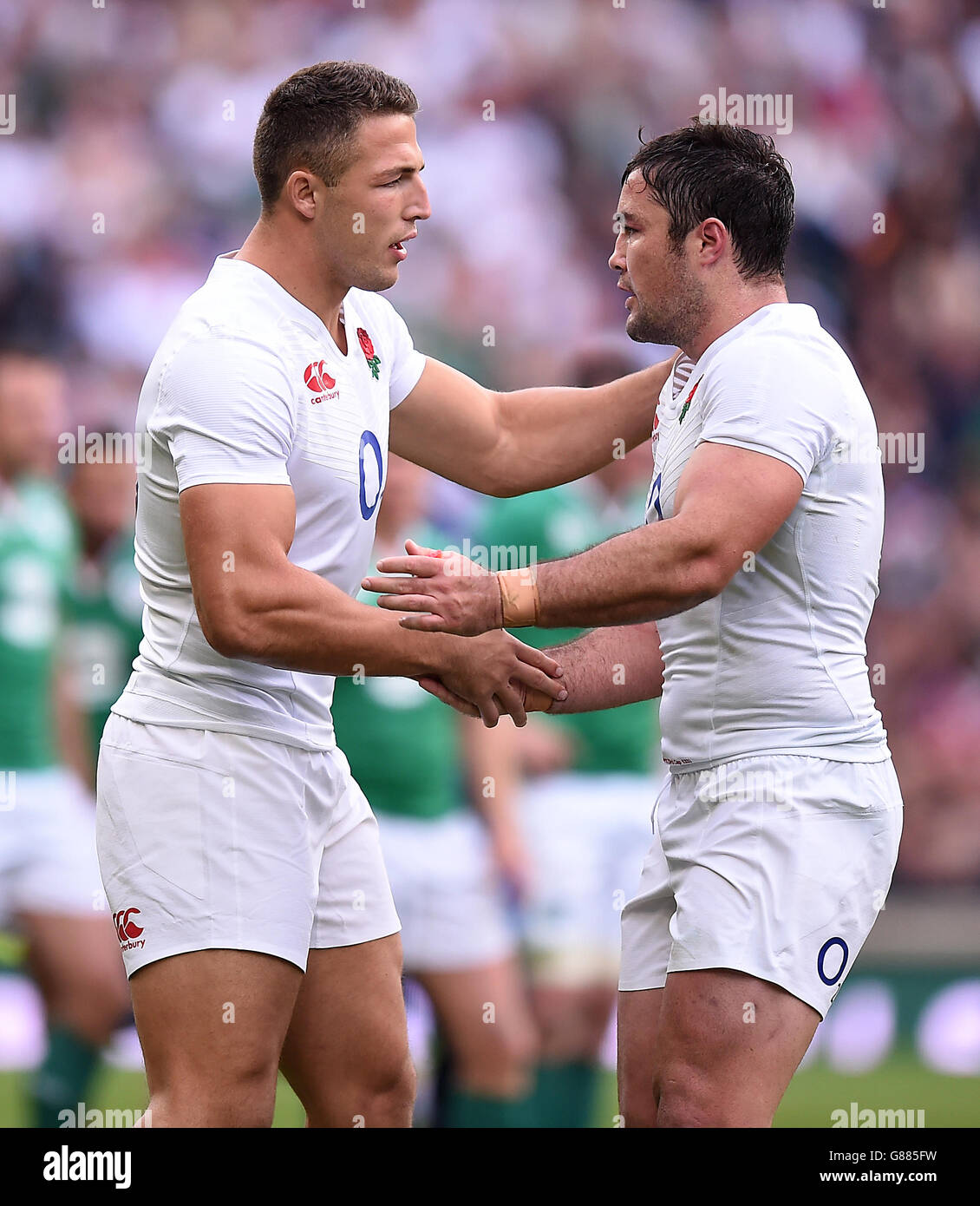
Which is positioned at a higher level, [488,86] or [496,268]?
[488,86]

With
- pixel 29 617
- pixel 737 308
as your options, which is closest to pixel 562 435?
pixel 737 308

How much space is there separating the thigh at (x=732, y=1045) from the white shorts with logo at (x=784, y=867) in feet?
0.10

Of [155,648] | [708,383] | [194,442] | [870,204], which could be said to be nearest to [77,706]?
[155,648]

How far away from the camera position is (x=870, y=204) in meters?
7.00

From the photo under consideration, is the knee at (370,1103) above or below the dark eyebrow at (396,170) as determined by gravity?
below

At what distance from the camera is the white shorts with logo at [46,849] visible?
4664 millimetres

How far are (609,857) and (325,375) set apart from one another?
2.55 meters

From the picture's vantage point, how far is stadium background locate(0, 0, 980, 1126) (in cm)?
640

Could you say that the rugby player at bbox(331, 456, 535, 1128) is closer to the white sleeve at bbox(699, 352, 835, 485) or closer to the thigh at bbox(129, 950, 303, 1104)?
the thigh at bbox(129, 950, 303, 1104)

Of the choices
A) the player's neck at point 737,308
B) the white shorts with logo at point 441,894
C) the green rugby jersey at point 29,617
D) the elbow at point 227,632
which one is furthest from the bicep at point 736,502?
the green rugby jersey at point 29,617

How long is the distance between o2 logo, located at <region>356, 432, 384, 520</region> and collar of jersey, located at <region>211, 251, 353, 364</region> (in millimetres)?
167

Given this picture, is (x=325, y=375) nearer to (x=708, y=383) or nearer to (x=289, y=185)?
(x=289, y=185)

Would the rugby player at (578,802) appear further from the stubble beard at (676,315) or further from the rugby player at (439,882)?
the stubble beard at (676,315)

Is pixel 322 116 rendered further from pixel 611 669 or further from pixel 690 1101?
pixel 690 1101
